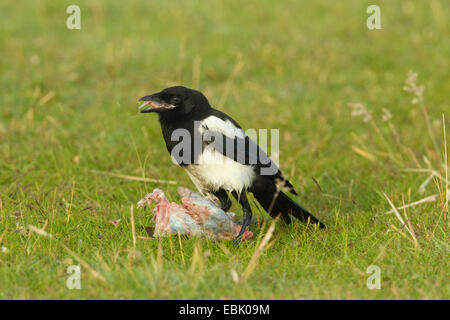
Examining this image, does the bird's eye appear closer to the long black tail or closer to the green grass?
the green grass

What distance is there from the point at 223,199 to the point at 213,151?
2.13 ft

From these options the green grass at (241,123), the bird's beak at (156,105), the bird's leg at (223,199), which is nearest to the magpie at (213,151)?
the bird's beak at (156,105)

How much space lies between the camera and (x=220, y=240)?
4289mm

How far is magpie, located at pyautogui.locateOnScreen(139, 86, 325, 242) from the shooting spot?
422 centimetres

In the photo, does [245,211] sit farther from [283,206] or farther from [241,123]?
[241,123]

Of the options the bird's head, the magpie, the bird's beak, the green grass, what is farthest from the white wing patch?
the green grass

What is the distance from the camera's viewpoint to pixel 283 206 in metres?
4.51

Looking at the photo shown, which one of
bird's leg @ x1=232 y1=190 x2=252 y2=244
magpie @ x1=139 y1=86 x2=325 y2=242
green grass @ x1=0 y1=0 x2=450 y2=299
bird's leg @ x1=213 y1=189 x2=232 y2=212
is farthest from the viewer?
bird's leg @ x1=213 y1=189 x2=232 y2=212

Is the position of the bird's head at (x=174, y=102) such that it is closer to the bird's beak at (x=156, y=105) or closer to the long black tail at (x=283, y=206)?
the bird's beak at (x=156, y=105)

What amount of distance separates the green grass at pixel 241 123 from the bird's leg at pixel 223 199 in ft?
1.15

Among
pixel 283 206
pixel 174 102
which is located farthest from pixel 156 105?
pixel 283 206

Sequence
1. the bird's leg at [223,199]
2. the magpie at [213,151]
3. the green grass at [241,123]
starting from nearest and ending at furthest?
the green grass at [241,123], the magpie at [213,151], the bird's leg at [223,199]

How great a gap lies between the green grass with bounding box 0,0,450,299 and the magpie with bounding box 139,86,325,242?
0.33 metres

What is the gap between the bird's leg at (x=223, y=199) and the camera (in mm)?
4680
